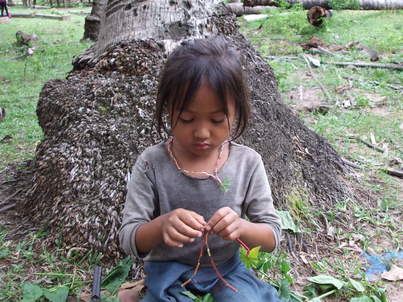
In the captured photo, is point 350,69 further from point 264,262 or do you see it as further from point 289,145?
point 264,262

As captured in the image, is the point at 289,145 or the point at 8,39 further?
the point at 8,39

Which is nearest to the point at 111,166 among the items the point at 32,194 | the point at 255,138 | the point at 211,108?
the point at 32,194

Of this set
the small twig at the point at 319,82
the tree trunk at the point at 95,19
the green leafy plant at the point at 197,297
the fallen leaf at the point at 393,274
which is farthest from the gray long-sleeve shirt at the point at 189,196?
the tree trunk at the point at 95,19

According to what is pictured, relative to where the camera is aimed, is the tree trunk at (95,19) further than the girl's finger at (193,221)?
Yes

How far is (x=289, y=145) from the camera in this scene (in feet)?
10.8

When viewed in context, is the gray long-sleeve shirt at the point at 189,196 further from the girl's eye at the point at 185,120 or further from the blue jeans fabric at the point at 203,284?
the girl's eye at the point at 185,120

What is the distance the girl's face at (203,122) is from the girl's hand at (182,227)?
0.27 m

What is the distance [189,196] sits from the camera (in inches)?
74.9

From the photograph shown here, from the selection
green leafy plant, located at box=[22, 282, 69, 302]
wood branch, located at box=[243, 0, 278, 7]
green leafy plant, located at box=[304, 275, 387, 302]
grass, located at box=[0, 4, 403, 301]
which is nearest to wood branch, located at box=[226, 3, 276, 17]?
wood branch, located at box=[243, 0, 278, 7]

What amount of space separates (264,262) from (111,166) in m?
1.00

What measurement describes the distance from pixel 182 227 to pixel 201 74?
20.8 inches

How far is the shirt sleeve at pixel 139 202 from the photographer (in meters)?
1.87

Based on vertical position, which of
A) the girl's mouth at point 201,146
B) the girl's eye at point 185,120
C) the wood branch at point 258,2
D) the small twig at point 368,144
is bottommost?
the small twig at point 368,144

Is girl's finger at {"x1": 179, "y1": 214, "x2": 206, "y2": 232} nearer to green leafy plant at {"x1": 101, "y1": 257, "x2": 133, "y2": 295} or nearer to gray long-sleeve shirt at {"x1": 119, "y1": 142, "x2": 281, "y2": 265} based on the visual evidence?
gray long-sleeve shirt at {"x1": 119, "y1": 142, "x2": 281, "y2": 265}
